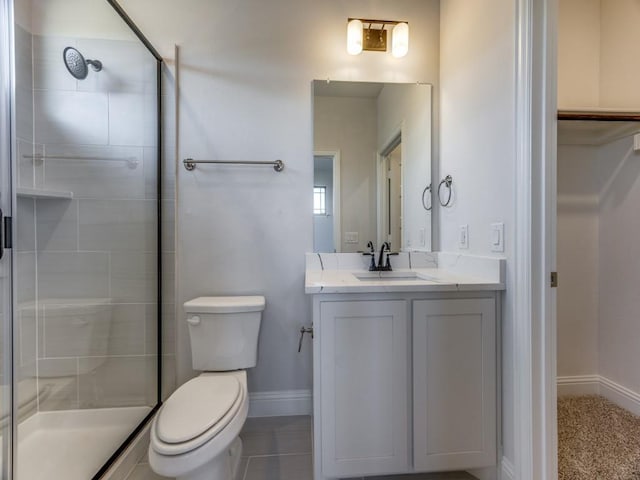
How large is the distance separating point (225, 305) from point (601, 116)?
2.24 m

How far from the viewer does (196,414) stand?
3.83ft

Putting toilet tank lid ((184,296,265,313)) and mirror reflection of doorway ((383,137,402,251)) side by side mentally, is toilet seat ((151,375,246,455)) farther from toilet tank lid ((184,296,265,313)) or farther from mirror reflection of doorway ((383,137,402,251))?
mirror reflection of doorway ((383,137,402,251))

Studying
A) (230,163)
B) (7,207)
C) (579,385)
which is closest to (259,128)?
(230,163)

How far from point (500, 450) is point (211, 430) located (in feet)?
3.92

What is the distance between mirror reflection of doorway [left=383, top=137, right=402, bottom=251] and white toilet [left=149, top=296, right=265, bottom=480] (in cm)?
88

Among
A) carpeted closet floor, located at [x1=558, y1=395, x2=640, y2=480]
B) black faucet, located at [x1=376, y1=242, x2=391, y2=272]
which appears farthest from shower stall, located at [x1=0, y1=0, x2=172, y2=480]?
carpeted closet floor, located at [x1=558, y1=395, x2=640, y2=480]

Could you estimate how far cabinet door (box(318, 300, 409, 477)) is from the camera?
4.05 feet

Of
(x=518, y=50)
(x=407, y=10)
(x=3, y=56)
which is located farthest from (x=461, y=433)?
(x=407, y=10)

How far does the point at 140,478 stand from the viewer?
Answer: 1395 millimetres

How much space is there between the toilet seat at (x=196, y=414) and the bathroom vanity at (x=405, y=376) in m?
0.36

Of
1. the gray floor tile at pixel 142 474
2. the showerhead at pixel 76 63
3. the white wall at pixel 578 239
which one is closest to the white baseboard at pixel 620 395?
the white wall at pixel 578 239

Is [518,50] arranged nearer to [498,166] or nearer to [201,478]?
[498,166]

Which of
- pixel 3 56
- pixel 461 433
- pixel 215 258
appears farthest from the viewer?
pixel 215 258

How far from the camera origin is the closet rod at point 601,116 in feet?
5.24
